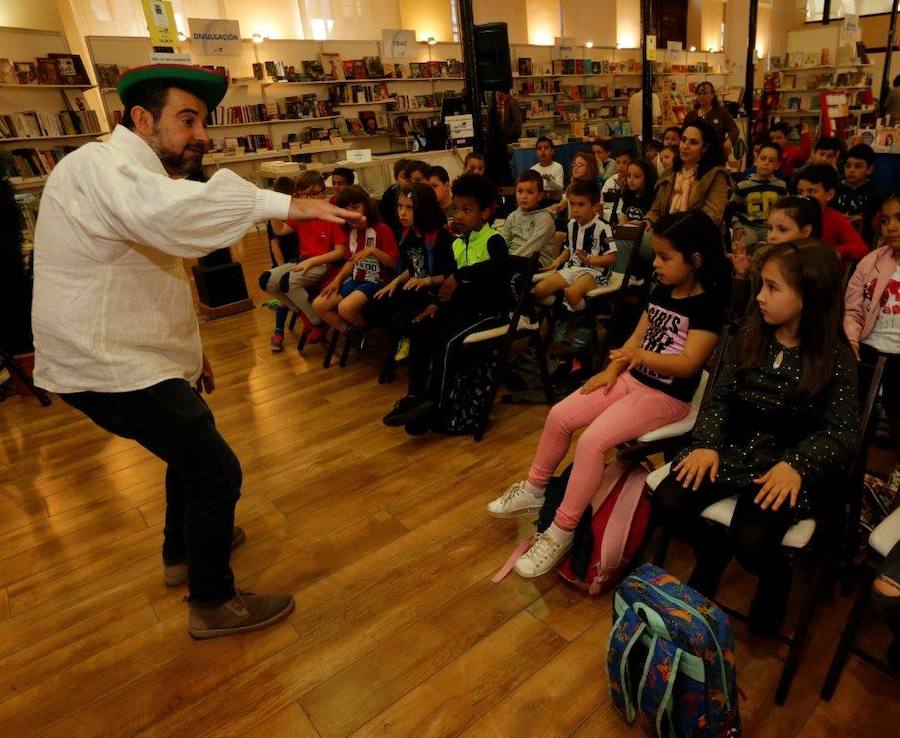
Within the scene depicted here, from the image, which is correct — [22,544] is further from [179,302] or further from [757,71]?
[757,71]

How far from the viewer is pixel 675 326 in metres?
1.96

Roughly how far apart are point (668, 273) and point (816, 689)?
47.4 inches

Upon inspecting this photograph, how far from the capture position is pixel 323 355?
412cm

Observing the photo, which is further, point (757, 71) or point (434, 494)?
point (757, 71)

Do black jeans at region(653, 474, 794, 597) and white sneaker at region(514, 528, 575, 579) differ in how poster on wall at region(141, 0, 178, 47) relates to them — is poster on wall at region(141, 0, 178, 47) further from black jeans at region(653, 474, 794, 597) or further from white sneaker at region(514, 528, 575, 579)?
black jeans at region(653, 474, 794, 597)

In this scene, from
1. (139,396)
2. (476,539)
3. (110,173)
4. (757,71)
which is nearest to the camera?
(110,173)

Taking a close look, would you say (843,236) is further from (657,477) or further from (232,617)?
(232,617)

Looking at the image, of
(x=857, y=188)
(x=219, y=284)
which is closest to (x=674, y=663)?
(x=857, y=188)

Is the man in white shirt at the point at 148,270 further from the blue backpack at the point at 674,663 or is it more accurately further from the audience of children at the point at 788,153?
the audience of children at the point at 788,153

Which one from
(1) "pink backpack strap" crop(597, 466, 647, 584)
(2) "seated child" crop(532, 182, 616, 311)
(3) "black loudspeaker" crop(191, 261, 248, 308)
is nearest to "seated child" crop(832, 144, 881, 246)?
(2) "seated child" crop(532, 182, 616, 311)

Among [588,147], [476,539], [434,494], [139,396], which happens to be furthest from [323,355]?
[588,147]

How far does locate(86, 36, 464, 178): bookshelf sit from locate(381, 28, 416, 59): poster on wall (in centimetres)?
34

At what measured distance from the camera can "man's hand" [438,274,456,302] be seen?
9.68ft

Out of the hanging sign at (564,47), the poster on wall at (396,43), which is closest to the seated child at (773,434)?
the poster on wall at (396,43)
